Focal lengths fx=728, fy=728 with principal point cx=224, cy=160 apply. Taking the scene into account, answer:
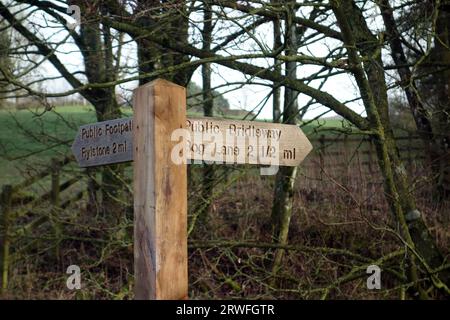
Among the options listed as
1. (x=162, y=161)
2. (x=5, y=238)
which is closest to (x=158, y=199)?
(x=162, y=161)

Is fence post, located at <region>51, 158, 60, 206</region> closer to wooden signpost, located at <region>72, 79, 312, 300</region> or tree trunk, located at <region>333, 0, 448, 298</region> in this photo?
tree trunk, located at <region>333, 0, 448, 298</region>


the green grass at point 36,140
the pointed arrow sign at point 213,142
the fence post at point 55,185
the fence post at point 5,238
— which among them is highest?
the green grass at point 36,140

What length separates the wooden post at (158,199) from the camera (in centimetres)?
348

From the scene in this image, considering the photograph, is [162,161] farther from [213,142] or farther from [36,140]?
[36,140]

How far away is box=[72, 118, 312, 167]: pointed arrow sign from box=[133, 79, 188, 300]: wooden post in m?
0.09

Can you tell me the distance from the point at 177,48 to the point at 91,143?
12.1ft

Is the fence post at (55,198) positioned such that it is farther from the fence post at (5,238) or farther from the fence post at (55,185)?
the fence post at (5,238)

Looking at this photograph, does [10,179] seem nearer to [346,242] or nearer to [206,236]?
[206,236]

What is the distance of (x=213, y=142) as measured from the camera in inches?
149

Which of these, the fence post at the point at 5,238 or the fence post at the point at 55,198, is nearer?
the fence post at the point at 55,198

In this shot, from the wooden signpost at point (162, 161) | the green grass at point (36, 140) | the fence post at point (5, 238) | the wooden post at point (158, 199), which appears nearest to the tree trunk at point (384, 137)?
the green grass at point (36, 140)

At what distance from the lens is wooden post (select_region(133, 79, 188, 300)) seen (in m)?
3.48

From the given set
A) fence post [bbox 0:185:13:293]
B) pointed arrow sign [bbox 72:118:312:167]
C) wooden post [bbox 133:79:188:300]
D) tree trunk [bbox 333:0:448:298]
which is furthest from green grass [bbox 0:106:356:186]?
wooden post [bbox 133:79:188:300]

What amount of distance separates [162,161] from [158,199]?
185 mm
